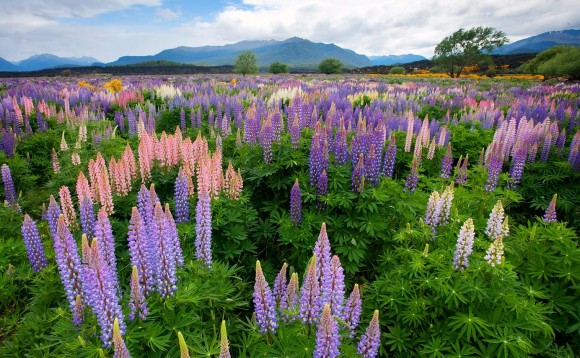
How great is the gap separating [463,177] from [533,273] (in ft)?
6.02

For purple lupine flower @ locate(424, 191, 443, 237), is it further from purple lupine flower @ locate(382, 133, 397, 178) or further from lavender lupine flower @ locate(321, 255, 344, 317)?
lavender lupine flower @ locate(321, 255, 344, 317)

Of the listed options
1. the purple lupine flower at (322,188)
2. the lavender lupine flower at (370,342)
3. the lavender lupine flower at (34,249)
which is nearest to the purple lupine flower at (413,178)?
the purple lupine flower at (322,188)

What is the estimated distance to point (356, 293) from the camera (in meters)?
2.40

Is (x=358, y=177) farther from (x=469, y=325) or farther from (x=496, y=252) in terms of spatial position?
(x=469, y=325)

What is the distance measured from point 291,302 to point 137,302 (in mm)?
1050

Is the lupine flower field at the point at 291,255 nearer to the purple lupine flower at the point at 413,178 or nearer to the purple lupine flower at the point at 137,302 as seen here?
the purple lupine flower at the point at 137,302

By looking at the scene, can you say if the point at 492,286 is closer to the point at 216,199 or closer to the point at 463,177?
the point at 463,177

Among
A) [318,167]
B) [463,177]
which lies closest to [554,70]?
[463,177]

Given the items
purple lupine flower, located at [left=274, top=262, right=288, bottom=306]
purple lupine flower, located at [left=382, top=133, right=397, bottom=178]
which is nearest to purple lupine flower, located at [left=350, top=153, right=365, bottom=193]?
purple lupine flower, located at [left=382, top=133, right=397, bottom=178]

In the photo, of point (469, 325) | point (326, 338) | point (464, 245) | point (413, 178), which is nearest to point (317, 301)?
point (326, 338)

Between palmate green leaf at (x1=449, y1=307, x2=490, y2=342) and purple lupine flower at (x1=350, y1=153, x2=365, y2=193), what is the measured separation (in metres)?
1.80

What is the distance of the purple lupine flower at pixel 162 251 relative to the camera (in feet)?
7.91

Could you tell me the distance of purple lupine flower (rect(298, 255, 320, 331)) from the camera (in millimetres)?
2190

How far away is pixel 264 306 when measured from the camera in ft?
7.58
